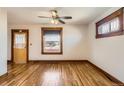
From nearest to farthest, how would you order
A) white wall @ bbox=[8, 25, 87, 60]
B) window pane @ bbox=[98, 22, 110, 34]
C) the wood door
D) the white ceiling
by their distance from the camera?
1. the white ceiling
2. window pane @ bbox=[98, 22, 110, 34]
3. the wood door
4. white wall @ bbox=[8, 25, 87, 60]

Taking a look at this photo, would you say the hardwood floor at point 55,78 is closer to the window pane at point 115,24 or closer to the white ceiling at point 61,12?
the window pane at point 115,24

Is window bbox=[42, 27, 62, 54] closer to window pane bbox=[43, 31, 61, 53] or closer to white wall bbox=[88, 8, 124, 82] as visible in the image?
window pane bbox=[43, 31, 61, 53]

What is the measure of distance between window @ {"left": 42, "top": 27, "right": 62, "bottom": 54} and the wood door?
1.06 meters

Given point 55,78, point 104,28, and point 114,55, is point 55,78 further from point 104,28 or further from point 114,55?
point 104,28

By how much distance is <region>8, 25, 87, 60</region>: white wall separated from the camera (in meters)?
9.09

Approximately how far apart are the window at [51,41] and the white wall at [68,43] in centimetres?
24

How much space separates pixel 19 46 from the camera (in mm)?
8977

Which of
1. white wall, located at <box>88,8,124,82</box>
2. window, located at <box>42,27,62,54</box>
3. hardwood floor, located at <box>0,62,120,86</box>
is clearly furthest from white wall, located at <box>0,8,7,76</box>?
window, located at <box>42,27,62,54</box>

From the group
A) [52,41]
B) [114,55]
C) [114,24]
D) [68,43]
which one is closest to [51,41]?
[52,41]

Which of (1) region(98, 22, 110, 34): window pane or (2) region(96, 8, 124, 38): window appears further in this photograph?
(1) region(98, 22, 110, 34): window pane

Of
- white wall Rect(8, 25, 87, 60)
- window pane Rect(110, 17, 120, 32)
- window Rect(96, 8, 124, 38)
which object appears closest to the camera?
window Rect(96, 8, 124, 38)

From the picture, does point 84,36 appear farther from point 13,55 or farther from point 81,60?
point 13,55
